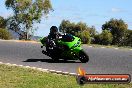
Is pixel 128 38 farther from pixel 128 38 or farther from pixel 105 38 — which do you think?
pixel 105 38

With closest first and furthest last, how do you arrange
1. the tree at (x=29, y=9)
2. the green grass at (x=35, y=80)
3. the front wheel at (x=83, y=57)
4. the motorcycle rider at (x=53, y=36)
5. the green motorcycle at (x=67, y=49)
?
1. the green grass at (x=35, y=80)
2. the front wheel at (x=83, y=57)
3. the green motorcycle at (x=67, y=49)
4. the motorcycle rider at (x=53, y=36)
5. the tree at (x=29, y=9)

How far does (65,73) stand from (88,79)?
455 cm

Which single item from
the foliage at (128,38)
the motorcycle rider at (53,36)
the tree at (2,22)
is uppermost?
the tree at (2,22)

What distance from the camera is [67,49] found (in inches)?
677

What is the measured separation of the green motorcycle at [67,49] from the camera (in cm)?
1692

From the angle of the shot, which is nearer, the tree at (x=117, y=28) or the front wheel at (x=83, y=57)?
the front wheel at (x=83, y=57)

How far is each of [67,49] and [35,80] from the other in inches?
Result: 223

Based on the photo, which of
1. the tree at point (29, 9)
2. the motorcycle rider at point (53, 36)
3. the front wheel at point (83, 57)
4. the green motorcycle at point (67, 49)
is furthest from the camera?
the tree at point (29, 9)

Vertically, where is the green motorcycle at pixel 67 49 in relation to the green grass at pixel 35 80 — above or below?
above

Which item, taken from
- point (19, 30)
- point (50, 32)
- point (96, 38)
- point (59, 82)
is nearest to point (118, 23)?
point (96, 38)

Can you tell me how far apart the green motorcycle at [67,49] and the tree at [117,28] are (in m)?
65.1

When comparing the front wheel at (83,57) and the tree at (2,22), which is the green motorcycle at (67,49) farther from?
the tree at (2,22)

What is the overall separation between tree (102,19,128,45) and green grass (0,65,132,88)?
69.7m

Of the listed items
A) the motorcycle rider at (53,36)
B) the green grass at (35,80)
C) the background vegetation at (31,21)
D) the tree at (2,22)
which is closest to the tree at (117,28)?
the background vegetation at (31,21)
